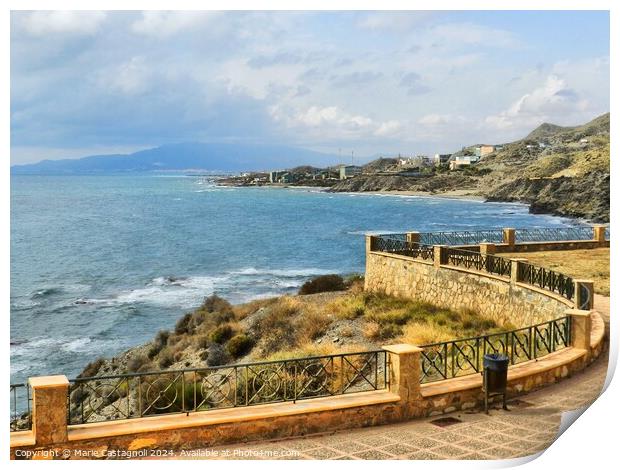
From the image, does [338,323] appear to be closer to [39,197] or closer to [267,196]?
[39,197]

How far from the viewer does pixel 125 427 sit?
7707mm

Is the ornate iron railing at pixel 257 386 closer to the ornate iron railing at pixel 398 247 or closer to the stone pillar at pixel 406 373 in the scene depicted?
the stone pillar at pixel 406 373

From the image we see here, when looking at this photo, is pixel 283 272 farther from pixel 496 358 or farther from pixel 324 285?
pixel 496 358

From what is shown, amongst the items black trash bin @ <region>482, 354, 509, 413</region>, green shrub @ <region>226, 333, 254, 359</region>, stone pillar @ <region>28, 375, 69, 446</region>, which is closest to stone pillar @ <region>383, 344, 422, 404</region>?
black trash bin @ <region>482, 354, 509, 413</region>

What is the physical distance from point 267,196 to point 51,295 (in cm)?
8141

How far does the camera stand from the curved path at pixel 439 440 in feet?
25.9

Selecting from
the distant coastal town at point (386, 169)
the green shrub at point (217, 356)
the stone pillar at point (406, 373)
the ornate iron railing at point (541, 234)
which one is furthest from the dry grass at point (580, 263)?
the distant coastal town at point (386, 169)

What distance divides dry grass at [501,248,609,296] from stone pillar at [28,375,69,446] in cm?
1424

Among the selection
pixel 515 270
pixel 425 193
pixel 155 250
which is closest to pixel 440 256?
pixel 515 270

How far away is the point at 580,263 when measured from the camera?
70.5ft

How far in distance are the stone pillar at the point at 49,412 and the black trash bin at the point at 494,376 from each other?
5.39 m

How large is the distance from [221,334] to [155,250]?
40596 millimetres

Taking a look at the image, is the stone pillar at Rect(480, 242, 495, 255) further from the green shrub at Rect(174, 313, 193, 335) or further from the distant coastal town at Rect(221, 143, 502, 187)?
the distant coastal town at Rect(221, 143, 502, 187)

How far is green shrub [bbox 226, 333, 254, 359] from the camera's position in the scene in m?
22.5
